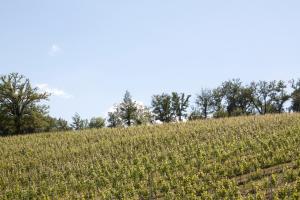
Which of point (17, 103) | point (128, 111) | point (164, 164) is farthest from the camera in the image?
point (128, 111)

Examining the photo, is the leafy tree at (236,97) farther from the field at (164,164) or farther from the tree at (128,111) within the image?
the field at (164,164)

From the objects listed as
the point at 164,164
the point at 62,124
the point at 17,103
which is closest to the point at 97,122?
the point at 62,124

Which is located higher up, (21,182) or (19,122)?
(19,122)

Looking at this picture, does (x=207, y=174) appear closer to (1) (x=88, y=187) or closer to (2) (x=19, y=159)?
(1) (x=88, y=187)

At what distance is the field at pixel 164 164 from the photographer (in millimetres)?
21719

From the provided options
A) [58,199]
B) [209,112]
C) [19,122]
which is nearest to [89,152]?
[58,199]

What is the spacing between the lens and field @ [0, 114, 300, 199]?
21719 mm

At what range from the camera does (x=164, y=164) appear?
89.6ft

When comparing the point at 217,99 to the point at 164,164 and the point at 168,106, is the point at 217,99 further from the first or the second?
the point at 164,164

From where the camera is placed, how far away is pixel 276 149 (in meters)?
26.4

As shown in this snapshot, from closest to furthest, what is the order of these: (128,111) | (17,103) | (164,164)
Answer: (164,164) < (17,103) < (128,111)

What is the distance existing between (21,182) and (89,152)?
6566 millimetres

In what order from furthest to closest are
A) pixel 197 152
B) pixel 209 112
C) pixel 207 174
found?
pixel 209 112
pixel 197 152
pixel 207 174

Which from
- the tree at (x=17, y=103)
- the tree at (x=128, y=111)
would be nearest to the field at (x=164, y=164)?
the tree at (x=17, y=103)
